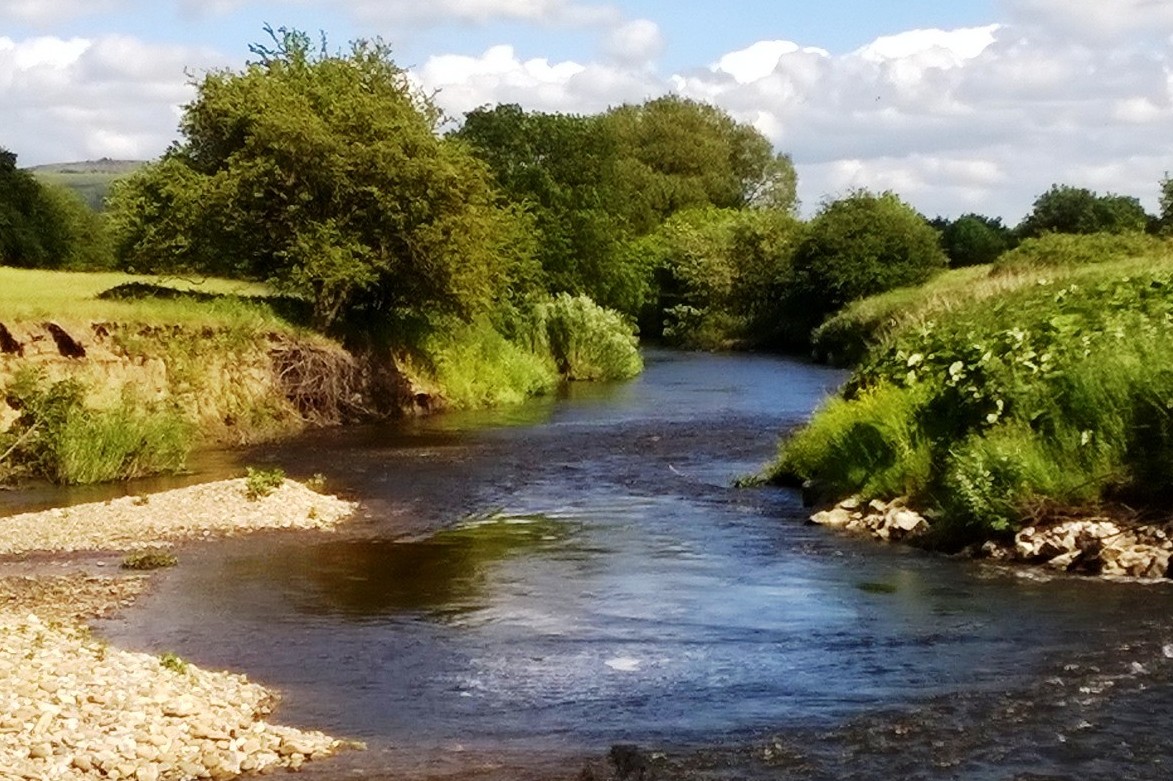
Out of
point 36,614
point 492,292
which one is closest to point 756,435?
point 492,292

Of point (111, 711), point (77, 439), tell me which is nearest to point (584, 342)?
point (77, 439)

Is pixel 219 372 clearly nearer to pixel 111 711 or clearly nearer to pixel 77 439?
pixel 77 439

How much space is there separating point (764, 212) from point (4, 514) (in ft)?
279

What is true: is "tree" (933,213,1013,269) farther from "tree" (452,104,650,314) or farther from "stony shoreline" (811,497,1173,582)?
"stony shoreline" (811,497,1173,582)

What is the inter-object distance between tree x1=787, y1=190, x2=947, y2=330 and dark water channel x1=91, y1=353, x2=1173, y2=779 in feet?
198

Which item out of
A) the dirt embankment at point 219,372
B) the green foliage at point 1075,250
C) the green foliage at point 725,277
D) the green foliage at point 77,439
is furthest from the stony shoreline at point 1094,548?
the green foliage at point 725,277

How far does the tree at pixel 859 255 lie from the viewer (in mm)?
86938

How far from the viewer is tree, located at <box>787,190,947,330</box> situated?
8694cm

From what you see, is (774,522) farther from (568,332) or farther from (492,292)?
(568,332)

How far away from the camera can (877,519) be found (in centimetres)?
2405

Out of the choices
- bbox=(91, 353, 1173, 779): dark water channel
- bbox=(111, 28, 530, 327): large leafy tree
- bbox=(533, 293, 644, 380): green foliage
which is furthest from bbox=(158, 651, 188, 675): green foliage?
bbox=(533, 293, 644, 380): green foliage

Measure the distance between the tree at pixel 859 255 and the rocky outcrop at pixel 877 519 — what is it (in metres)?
62.2

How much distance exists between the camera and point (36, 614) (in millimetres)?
17562

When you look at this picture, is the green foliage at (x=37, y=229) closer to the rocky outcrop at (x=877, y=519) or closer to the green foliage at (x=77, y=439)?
the green foliage at (x=77, y=439)
